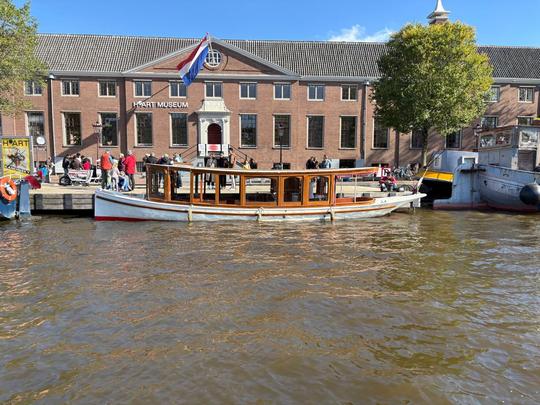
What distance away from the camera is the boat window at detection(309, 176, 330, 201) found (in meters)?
17.2

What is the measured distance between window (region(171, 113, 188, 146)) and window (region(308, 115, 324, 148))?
10832 mm

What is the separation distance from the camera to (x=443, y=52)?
2631 cm

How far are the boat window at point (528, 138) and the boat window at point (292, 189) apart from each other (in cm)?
1151

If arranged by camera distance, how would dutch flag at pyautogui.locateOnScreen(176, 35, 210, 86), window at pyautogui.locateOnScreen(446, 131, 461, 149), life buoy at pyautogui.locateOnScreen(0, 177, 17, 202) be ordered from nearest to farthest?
life buoy at pyautogui.locateOnScreen(0, 177, 17, 202), dutch flag at pyautogui.locateOnScreen(176, 35, 210, 86), window at pyautogui.locateOnScreen(446, 131, 461, 149)

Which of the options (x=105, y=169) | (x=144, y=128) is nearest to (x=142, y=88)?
(x=144, y=128)

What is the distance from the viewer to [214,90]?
3766cm

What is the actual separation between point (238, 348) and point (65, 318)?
295 centimetres

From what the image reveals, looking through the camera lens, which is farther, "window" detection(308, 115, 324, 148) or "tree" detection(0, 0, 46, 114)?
"window" detection(308, 115, 324, 148)

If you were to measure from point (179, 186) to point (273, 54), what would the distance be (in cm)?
2678

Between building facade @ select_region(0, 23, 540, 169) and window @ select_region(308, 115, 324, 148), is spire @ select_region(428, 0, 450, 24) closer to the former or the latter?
building facade @ select_region(0, 23, 540, 169)

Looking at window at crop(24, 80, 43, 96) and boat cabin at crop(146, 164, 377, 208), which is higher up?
window at crop(24, 80, 43, 96)

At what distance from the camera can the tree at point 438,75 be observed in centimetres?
2616

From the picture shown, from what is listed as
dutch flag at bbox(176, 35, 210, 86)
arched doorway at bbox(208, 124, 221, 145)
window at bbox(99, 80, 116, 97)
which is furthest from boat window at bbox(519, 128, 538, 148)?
window at bbox(99, 80, 116, 97)

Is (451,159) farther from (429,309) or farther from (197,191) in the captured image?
(429,309)
